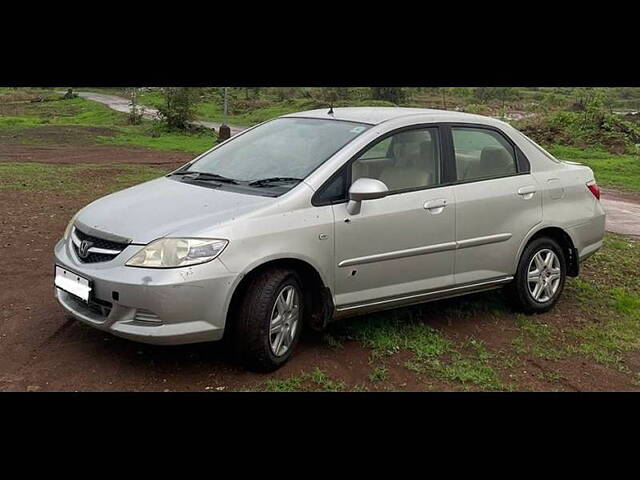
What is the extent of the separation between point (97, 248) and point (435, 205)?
2.35 m

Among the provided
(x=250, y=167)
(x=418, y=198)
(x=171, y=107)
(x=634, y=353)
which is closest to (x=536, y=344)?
(x=634, y=353)

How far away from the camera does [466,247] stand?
5.23 m

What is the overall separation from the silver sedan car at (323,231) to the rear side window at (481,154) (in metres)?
0.01

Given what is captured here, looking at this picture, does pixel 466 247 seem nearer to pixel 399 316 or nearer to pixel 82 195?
pixel 399 316

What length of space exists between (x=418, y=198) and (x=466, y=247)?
58 cm

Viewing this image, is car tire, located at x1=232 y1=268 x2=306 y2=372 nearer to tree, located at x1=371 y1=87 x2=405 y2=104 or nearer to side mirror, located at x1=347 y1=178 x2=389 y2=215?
side mirror, located at x1=347 y1=178 x2=389 y2=215

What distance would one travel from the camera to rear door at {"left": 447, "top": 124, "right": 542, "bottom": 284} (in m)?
5.25

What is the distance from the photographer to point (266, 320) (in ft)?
13.9

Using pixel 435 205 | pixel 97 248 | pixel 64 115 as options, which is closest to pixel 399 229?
pixel 435 205

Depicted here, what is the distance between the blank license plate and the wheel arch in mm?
3296

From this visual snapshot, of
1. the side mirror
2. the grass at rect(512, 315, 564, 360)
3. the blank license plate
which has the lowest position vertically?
the grass at rect(512, 315, 564, 360)

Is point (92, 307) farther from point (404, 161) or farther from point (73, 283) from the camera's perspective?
point (404, 161)

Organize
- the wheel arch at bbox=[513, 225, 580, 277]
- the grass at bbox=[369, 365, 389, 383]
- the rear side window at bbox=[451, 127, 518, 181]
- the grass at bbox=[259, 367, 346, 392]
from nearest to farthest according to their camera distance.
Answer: the grass at bbox=[259, 367, 346, 392]
the grass at bbox=[369, 365, 389, 383]
the rear side window at bbox=[451, 127, 518, 181]
the wheel arch at bbox=[513, 225, 580, 277]

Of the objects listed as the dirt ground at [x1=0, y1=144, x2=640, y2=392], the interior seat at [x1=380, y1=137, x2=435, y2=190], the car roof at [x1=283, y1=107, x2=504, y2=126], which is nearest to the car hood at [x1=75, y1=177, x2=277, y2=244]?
the dirt ground at [x1=0, y1=144, x2=640, y2=392]
